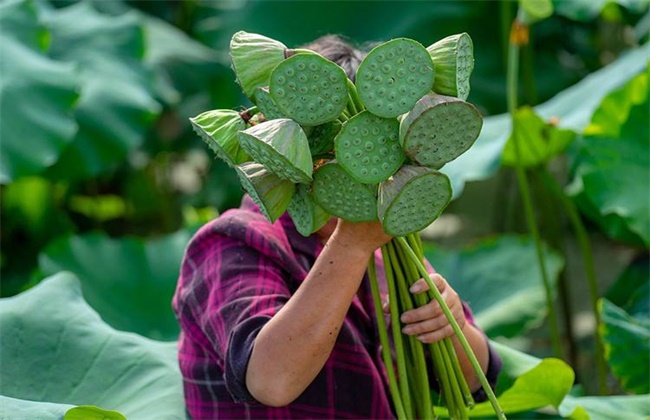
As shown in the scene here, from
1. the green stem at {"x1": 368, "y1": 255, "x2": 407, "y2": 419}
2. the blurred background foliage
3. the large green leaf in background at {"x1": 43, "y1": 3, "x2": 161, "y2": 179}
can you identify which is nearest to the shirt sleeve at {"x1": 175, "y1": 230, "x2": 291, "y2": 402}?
the green stem at {"x1": 368, "y1": 255, "x2": 407, "y2": 419}

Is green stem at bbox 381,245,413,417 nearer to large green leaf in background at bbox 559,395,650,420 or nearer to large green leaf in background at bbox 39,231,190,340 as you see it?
large green leaf in background at bbox 559,395,650,420

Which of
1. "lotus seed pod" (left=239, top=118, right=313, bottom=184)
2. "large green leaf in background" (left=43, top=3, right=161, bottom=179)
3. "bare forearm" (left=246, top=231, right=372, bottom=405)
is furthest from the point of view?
"large green leaf in background" (left=43, top=3, right=161, bottom=179)

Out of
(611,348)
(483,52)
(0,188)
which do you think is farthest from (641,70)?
(0,188)

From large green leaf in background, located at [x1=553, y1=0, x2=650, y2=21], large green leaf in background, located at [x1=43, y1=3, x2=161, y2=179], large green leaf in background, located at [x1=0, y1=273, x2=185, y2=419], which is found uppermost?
large green leaf in background, located at [x1=0, y1=273, x2=185, y2=419]

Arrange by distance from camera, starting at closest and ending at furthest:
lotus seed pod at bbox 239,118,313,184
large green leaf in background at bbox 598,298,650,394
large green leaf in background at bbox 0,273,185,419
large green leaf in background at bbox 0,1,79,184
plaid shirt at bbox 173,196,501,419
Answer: lotus seed pod at bbox 239,118,313,184, plaid shirt at bbox 173,196,501,419, large green leaf in background at bbox 0,273,185,419, large green leaf in background at bbox 598,298,650,394, large green leaf in background at bbox 0,1,79,184

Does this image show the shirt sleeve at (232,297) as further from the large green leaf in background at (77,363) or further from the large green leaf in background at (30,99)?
the large green leaf in background at (30,99)

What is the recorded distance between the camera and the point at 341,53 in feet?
3.96

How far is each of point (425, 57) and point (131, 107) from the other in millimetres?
1782

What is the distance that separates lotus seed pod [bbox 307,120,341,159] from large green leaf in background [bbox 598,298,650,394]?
0.85m

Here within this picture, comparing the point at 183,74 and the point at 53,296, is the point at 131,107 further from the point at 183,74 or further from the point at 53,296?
the point at 53,296

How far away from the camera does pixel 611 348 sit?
5.72 ft

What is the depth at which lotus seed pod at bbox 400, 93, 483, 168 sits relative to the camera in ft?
3.03

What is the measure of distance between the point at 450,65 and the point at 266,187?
172 millimetres

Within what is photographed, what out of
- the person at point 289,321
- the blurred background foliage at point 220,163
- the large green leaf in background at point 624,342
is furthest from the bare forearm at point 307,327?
the large green leaf in background at point 624,342
